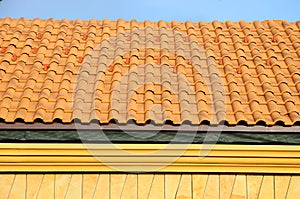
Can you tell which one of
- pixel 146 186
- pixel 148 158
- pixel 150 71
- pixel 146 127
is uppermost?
pixel 150 71

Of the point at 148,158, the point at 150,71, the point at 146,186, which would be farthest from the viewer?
the point at 150,71

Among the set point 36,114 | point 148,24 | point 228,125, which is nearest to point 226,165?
point 228,125

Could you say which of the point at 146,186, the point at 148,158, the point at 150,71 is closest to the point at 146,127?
the point at 148,158

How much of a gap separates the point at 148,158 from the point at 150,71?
2.09 meters

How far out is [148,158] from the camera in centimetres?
753

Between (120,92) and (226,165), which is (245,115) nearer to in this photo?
(226,165)

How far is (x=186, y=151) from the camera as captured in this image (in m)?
7.51

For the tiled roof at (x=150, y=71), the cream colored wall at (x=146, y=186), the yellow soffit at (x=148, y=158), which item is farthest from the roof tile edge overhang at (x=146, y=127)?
the cream colored wall at (x=146, y=186)

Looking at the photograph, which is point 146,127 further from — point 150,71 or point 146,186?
→ point 150,71

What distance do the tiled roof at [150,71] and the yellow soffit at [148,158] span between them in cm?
39

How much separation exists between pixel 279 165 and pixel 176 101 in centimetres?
169

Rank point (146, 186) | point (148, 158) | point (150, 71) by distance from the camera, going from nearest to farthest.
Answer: point (148, 158)
point (146, 186)
point (150, 71)

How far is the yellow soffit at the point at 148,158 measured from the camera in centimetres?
749

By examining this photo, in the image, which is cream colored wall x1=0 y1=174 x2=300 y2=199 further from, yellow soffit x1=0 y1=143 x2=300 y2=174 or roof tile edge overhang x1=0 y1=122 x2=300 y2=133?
roof tile edge overhang x1=0 y1=122 x2=300 y2=133
